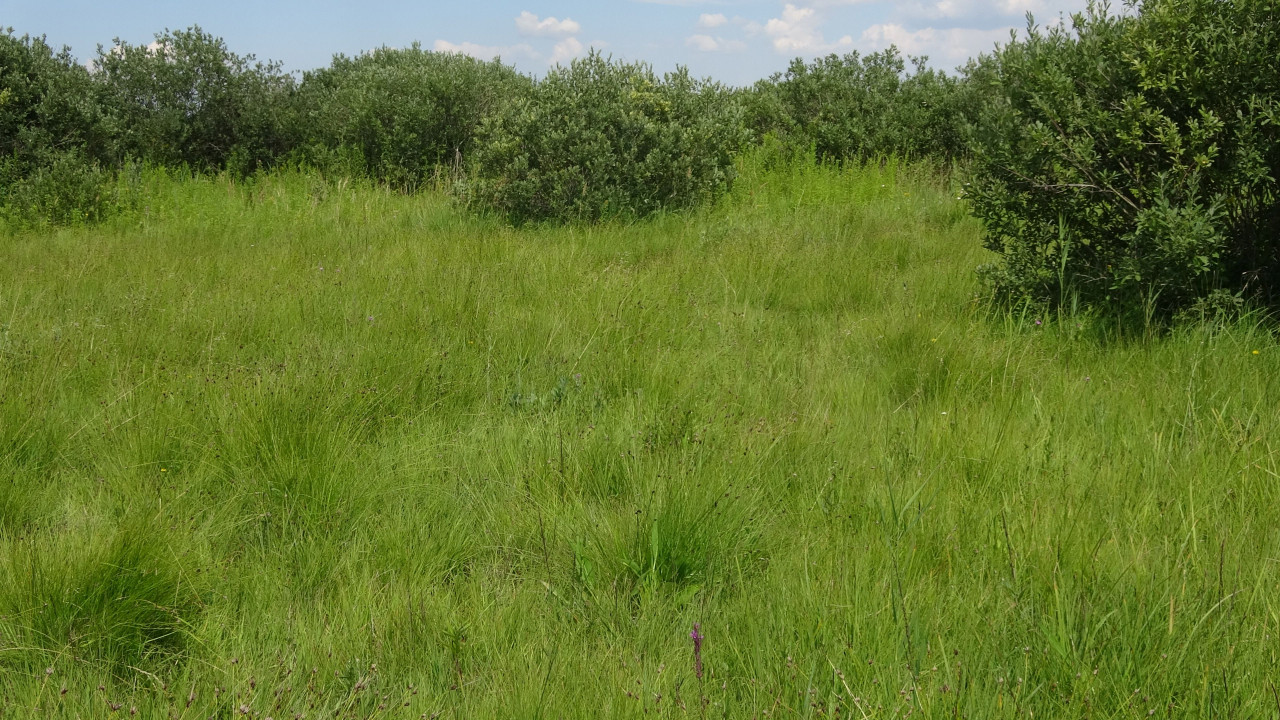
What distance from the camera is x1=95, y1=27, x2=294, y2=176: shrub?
11766 millimetres

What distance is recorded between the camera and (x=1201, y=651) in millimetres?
1956

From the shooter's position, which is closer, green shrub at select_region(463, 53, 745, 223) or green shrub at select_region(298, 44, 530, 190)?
green shrub at select_region(463, 53, 745, 223)

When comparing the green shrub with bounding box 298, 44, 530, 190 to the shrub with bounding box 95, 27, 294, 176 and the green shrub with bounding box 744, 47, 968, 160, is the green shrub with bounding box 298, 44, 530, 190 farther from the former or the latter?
the green shrub with bounding box 744, 47, 968, 160

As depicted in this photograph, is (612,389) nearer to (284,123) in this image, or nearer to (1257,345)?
(1257,345)

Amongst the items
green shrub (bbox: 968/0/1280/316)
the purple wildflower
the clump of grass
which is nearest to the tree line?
green shrub (bbox: 968/0/1280/316)

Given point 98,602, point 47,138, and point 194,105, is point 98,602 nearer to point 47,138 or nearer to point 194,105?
point 47,138

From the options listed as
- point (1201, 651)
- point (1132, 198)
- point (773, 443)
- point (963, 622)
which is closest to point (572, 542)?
point (773, 443)

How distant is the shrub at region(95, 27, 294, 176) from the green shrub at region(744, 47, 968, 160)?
22.9 ft

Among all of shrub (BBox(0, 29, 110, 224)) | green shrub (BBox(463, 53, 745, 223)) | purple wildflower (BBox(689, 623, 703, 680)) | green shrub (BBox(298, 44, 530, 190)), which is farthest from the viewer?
green shrub (BBox(298, 44, 530, 190))

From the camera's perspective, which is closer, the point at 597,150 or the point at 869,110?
the point at 597,150

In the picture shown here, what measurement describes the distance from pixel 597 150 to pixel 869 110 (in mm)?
5819

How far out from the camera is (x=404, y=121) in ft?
37.5

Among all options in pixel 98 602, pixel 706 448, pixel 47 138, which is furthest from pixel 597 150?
pixel 47 138

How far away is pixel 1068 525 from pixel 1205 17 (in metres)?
3.14
